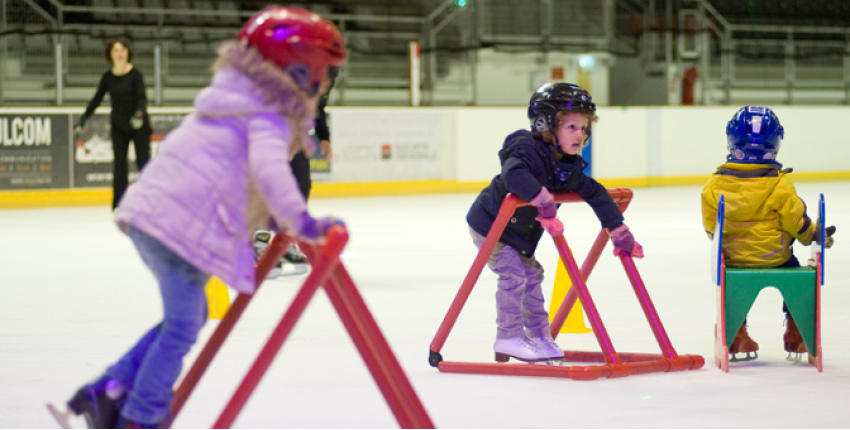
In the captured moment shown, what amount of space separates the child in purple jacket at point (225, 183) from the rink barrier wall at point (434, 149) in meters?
10.4

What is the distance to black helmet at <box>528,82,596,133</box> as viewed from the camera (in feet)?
11.6

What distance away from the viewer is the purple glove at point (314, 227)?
2.23 metres

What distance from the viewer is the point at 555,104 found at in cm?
355

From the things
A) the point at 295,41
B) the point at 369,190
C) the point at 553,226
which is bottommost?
the point at 369,190

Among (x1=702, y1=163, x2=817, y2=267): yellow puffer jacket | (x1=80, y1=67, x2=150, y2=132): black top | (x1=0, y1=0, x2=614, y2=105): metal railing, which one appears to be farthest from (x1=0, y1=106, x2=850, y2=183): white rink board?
(x1=702, y1=163, x2=817, y2=267): yellow puffer jacket

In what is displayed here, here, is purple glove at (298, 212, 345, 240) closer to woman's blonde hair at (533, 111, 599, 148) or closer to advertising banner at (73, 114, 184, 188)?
woman's blonde hair at (533, 111, 599, 148)

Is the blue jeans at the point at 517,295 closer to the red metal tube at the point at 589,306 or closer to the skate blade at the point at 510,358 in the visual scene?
the skate blade at the point at 510,358

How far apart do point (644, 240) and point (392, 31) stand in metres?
10.3

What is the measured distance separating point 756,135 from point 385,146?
10579 millimetres

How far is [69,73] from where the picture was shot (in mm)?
14086

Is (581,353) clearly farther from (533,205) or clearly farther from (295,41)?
(295,41)

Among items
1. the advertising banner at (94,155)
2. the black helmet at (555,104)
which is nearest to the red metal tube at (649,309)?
the black helmet at (555,104)

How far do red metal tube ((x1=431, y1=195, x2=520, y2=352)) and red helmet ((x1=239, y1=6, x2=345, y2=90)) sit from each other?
47.8 inches

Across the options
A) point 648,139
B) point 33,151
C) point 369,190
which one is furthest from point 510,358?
point 648,139
